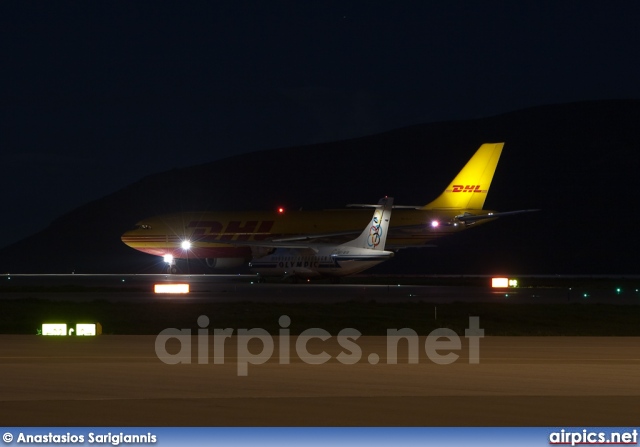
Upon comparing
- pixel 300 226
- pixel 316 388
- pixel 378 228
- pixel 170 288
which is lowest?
pixel 316 388

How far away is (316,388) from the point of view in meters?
18.1

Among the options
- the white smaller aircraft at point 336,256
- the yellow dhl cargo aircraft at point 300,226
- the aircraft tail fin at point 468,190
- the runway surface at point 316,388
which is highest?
the aircraft tail fin at point 468,190

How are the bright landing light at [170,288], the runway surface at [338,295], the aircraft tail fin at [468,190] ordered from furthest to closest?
the aircraft tail fin at [468,190], the bright landing light at [170,288], the runway surface at [338,295]

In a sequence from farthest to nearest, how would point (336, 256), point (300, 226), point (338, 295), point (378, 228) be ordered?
1. point (300, 226)
2. point (336, 256)
3. point (378, 228)
4. point (338, 295)

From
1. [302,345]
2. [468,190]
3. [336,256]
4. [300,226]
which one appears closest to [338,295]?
[336,256]

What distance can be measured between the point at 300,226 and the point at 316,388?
71.9 m

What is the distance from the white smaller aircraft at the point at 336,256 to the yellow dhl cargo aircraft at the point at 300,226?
35.1 ft

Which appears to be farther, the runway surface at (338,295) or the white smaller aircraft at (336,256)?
the white smaller aircraft at (336,256)

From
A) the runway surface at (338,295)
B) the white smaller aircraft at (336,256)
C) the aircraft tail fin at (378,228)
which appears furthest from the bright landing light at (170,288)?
the aircraft tail fin at (378,228)

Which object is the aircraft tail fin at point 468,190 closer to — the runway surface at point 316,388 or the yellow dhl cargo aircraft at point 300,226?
the yellow dhl cargo aircraft at point 300,226

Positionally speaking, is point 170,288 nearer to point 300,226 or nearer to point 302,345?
point 302,345

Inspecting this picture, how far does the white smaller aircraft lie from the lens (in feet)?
224

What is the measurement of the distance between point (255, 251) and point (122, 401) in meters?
67.4

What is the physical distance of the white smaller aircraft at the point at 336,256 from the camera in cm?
6812
